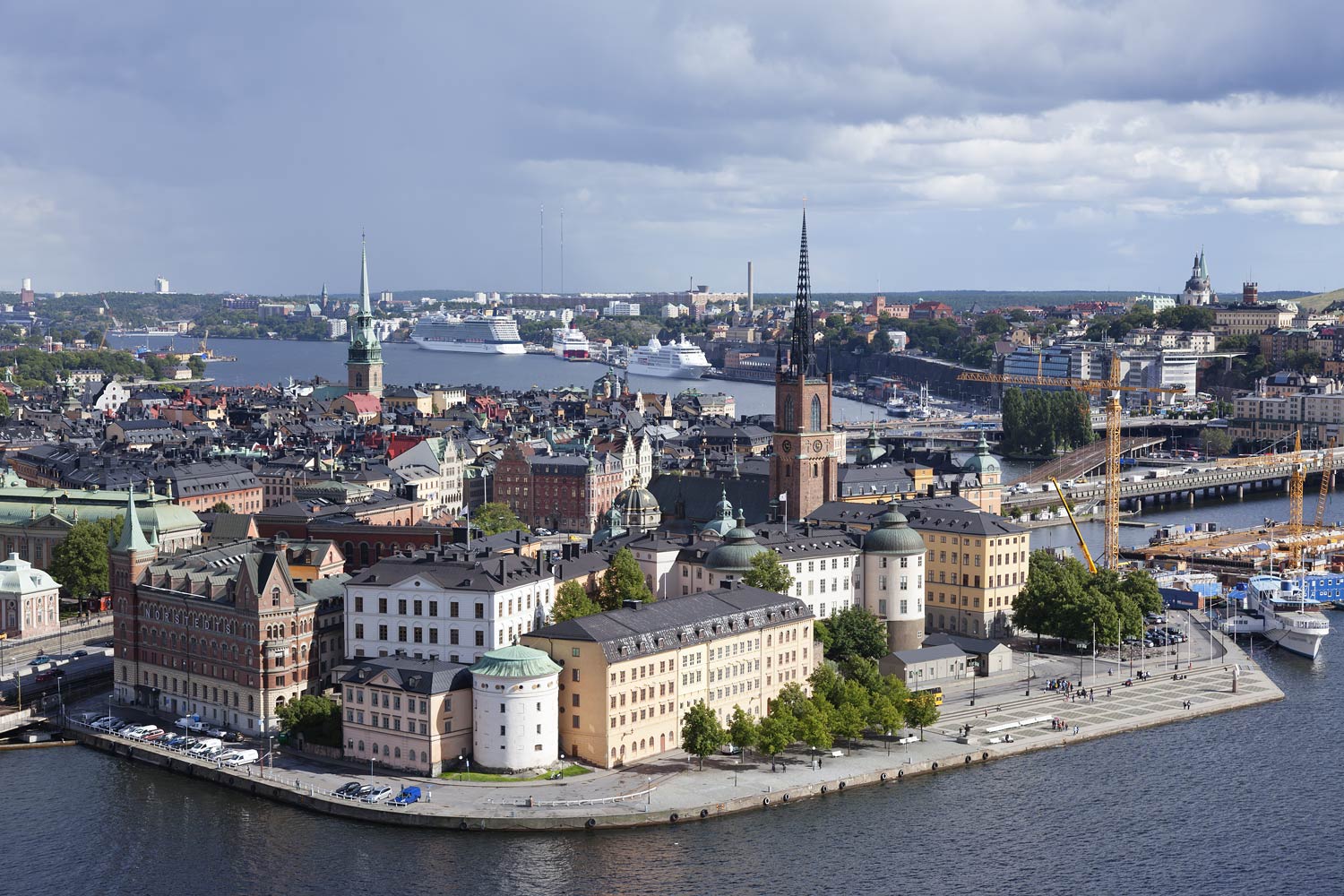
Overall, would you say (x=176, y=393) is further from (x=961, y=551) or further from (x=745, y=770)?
(x=745, y=770)

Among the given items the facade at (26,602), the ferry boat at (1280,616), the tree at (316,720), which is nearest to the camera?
the tree at (316,720)

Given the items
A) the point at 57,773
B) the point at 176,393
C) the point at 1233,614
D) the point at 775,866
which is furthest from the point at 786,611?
the point at 176,393

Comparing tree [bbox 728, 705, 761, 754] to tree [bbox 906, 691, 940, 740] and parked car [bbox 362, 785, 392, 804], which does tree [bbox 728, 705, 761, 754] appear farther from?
parked car [bbox 362, 785, 392, 804]

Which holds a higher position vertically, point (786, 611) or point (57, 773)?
point (786, 611)

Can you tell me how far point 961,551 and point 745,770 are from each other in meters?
24.5

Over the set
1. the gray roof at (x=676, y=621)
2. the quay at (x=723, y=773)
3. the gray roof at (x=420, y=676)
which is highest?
the gray roof at (x=676, y=621)

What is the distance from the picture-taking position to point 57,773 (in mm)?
59844

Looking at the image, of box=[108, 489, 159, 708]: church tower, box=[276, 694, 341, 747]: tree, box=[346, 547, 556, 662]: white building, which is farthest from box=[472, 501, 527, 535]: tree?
box=[276, 694, 341, 747]: tree

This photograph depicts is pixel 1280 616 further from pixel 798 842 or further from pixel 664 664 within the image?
pixel 798 842

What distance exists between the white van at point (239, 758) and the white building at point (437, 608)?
6.54 m

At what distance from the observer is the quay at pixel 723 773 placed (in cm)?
5356

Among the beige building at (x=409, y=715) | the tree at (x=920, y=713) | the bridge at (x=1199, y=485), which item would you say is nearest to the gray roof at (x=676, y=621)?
the beige building at (x=409, y=715)

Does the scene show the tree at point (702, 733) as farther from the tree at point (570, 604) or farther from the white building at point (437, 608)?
the tree at point (570, 604)

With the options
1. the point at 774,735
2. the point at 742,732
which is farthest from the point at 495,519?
the point at 774,735
